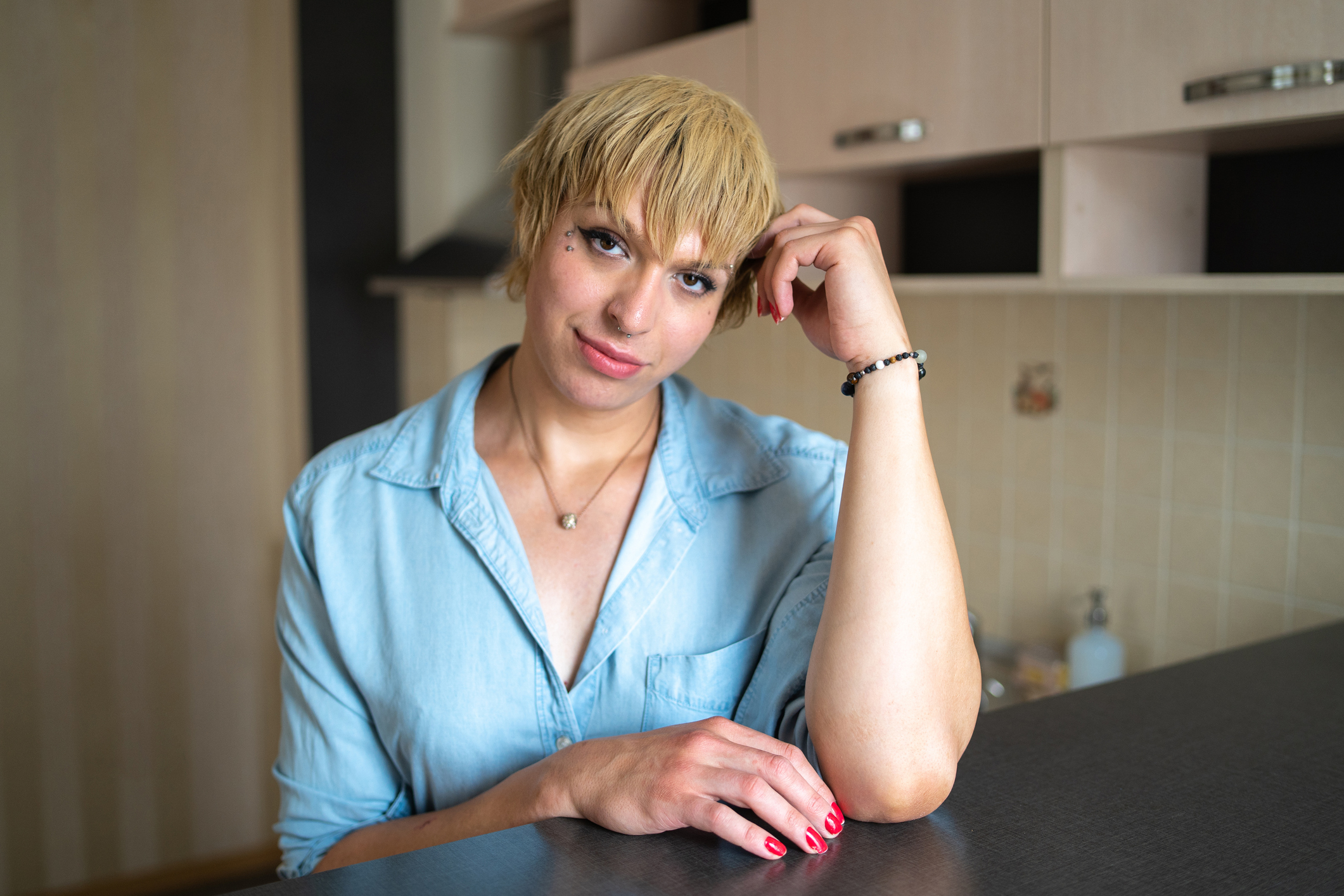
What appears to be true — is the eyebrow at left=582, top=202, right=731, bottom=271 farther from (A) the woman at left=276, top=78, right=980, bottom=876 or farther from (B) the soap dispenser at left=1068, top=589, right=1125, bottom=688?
(B) the soap dispenser at left=1068, top=589, right=1125, bottom=688

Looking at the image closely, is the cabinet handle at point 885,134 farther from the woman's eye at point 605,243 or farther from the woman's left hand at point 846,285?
the woman's eye at point 605,243

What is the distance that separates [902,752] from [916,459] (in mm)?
223

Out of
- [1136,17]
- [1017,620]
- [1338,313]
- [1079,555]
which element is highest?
[1136,17]

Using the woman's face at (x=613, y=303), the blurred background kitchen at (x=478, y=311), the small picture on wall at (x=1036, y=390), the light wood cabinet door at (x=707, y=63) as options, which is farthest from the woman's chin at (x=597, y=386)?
the small picture on wall at (x=1036, y=390)

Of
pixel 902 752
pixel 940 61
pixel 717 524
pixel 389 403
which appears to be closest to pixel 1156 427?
pixel 940 61

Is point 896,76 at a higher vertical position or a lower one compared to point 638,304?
higher

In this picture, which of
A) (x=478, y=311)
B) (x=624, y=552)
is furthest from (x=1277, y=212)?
(x=478, y=311)

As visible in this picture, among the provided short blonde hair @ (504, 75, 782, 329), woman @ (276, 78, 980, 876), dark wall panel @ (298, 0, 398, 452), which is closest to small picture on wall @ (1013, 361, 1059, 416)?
woman @ (276, 78, 980, 876)

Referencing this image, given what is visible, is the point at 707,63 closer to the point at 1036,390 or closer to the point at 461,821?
the point at 1036,390

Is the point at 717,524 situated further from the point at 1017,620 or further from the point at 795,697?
the point at 1017,620

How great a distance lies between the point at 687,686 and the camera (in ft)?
3.26

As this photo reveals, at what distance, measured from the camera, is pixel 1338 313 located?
1371mm

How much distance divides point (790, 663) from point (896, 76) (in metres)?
0.83

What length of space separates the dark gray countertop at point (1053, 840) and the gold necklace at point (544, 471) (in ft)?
1.09
